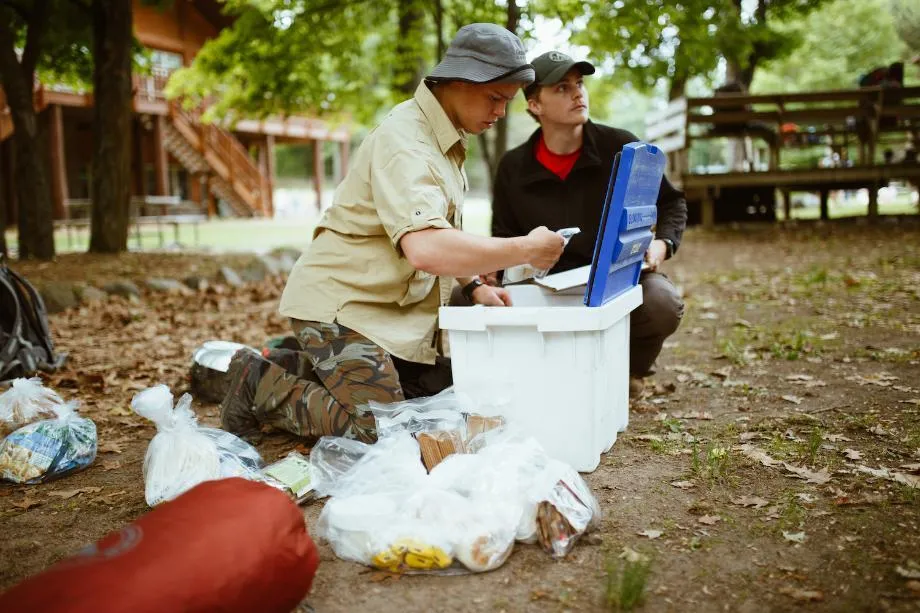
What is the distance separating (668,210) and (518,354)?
157 centimetres

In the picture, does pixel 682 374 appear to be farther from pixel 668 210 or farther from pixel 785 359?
pixel 668 210

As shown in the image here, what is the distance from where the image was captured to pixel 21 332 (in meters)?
4.86

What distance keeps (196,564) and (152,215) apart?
71.2 ft

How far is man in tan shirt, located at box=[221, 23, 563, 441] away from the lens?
2.83 m

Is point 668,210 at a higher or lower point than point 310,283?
higher

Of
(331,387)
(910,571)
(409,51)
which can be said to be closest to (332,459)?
(331,387)

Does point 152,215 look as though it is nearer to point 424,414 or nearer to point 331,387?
point 331,387

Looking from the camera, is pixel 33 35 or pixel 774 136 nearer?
pixel 33 35

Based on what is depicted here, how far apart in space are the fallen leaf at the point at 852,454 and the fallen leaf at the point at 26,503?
3.00 metres

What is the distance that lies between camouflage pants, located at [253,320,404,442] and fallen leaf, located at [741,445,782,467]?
1363 millimetres

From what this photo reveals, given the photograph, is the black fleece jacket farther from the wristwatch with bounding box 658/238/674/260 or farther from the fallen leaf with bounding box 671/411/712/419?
the fallen leaf with bounding box 671/411/712/419

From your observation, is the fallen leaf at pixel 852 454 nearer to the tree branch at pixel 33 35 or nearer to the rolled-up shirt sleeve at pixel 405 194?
the rolled-up shirt sleeve at pixel 405 194

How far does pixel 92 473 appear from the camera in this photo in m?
3.35

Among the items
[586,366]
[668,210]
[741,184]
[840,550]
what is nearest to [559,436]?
[586,366]
